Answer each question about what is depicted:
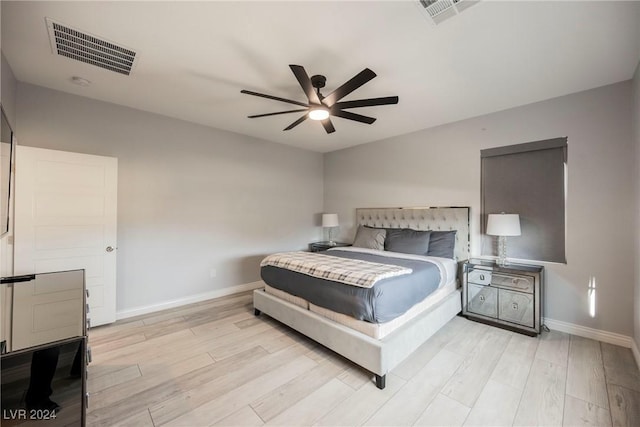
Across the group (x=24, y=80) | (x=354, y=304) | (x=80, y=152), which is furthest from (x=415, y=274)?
(x=24, y=80)

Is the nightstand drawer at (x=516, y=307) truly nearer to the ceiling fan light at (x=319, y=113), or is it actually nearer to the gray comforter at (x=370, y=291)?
the gray comforter at (x=370, y=291)

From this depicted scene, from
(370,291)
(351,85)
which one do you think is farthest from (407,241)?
(351,85)

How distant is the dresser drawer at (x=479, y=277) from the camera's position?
3072 mm

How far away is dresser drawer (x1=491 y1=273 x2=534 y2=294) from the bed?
1.49 feet

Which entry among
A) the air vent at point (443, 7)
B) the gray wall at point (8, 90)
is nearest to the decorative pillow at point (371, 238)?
the air vent at point (443, 7)

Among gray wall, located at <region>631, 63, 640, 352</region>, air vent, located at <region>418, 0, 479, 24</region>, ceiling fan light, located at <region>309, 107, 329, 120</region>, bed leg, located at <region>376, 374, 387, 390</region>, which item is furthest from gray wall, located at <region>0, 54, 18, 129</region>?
gray wall, located at <region>631, 63, 640, 352</region>

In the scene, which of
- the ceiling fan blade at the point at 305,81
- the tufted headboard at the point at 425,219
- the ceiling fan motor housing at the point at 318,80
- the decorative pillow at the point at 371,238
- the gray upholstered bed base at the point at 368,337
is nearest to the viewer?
the ceiling fan blade at the point at 305,81

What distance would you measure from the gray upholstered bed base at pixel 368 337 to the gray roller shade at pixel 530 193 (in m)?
1.13

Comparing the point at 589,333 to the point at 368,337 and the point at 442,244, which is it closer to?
the point at 442,244

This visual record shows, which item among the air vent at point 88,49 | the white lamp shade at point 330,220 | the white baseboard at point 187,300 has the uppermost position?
the air vent at point 88,49

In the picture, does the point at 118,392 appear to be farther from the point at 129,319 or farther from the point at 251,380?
the point at 129,319

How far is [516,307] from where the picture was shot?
2.88 m

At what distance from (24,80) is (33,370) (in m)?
3.16

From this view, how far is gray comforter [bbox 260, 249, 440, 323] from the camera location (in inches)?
82.8
